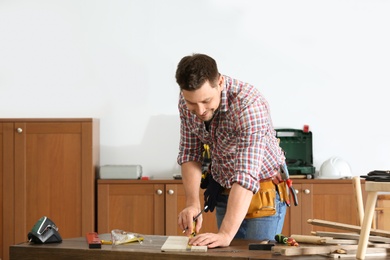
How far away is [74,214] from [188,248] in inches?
118

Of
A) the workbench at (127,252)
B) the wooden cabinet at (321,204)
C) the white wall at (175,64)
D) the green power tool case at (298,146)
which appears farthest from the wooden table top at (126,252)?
the white wall at (175,64)

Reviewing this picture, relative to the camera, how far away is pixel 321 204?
546cm

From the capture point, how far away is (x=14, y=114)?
19.6 feet

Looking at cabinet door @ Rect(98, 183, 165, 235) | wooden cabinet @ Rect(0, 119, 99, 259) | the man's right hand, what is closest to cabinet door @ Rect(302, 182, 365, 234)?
cabinet door @ Rect(98, 183, 165, 235)

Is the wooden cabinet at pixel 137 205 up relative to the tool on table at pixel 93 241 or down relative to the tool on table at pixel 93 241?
down

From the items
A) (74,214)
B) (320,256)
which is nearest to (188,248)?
(320,256)

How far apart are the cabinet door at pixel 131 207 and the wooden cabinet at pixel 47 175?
0.09 m

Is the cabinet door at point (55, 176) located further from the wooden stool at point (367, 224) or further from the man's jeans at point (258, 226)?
the wooden stool at point (367, 224)

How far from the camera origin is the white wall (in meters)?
5.82

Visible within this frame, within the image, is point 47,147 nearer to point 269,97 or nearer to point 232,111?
point 269,97

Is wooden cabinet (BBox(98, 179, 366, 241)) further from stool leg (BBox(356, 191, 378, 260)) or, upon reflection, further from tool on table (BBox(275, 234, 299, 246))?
stool leg (BBox(356, 191, 378, 260))

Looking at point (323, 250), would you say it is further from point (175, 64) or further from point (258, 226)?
point (175, 64)

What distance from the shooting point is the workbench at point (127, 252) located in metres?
2.57

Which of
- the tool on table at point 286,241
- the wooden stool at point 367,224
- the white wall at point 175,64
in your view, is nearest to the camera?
the wooden stool at point 367,224
